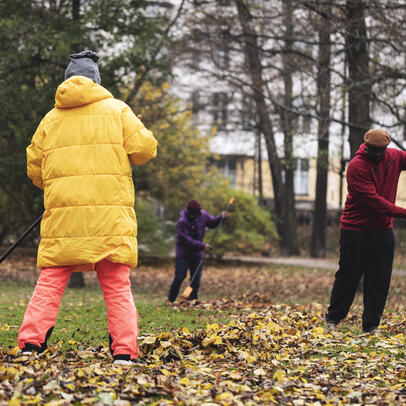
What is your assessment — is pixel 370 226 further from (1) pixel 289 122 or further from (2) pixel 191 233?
(1) pixel 289 122

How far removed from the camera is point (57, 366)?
470cm

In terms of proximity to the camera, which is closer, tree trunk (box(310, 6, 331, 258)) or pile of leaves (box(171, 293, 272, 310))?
pile of leaves (box(171, 293, 272, 310))

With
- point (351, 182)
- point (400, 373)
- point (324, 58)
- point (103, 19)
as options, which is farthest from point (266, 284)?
point (400, 373)

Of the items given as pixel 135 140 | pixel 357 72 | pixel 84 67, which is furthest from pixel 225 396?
pixel 357 72

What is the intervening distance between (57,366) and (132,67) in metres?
9.82

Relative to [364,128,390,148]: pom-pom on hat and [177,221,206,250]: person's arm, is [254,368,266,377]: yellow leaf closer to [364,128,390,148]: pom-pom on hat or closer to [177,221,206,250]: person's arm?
[364,128,390,148]: pom-pom on hat

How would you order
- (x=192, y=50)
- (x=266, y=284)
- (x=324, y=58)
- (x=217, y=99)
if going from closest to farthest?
(x=324, y=58)
(x=266, y=284)
(x=192, y=50)
(x=217, y=99)

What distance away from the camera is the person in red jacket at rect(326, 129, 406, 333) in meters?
6.44

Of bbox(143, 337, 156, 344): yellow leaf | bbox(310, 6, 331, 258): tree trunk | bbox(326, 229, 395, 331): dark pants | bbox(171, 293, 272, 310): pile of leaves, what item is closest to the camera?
bbox(143, 337, 156, 344): yellow leaf

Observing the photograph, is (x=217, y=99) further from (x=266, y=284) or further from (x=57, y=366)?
(x=57, y=366)

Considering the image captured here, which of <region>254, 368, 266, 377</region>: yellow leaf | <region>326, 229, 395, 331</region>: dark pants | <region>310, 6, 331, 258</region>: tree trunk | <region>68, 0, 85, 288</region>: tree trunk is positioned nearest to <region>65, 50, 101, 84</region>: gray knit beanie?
<region>254, 368, 266, 377</region>: yellow leaf

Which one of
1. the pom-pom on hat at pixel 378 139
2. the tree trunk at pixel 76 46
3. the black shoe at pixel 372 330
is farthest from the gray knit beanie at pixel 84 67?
the tree trunk at pixel 76 46

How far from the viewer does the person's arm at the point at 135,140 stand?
16.5 ft

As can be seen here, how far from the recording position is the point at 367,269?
674 cm
